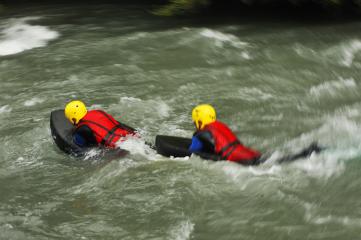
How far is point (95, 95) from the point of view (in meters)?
9.01

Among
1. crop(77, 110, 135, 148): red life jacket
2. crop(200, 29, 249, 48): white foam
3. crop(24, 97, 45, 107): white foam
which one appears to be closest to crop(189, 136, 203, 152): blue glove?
crop(77, 110, 135, 148): red life jacket

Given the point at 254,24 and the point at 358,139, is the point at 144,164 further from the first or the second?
the point at 254,24

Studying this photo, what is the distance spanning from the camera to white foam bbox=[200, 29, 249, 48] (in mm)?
11355

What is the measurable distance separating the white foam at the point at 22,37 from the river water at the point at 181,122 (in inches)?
1.4

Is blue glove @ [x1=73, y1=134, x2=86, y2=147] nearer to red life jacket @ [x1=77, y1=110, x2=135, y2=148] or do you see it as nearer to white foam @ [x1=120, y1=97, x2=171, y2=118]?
red life jacket @ [x1=77, y1=110, x2=135, y2=148]

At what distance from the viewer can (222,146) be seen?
612cm

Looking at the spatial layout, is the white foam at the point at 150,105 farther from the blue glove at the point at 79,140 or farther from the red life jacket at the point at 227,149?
the red life jacket at the point at 227,149

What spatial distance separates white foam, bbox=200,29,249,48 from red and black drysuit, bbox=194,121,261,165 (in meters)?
5.42

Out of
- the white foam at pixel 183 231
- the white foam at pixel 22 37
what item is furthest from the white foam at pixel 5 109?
the white foam at pixel 183 231

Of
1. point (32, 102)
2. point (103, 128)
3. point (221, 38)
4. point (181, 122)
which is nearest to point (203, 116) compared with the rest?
point (103, 128)

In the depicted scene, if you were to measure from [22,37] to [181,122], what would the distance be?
642 centimetres

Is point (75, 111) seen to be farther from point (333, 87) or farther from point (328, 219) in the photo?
point (333, 87)

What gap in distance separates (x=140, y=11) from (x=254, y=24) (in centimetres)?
364

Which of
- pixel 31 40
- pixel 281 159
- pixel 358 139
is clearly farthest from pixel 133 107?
pixel 31 40
